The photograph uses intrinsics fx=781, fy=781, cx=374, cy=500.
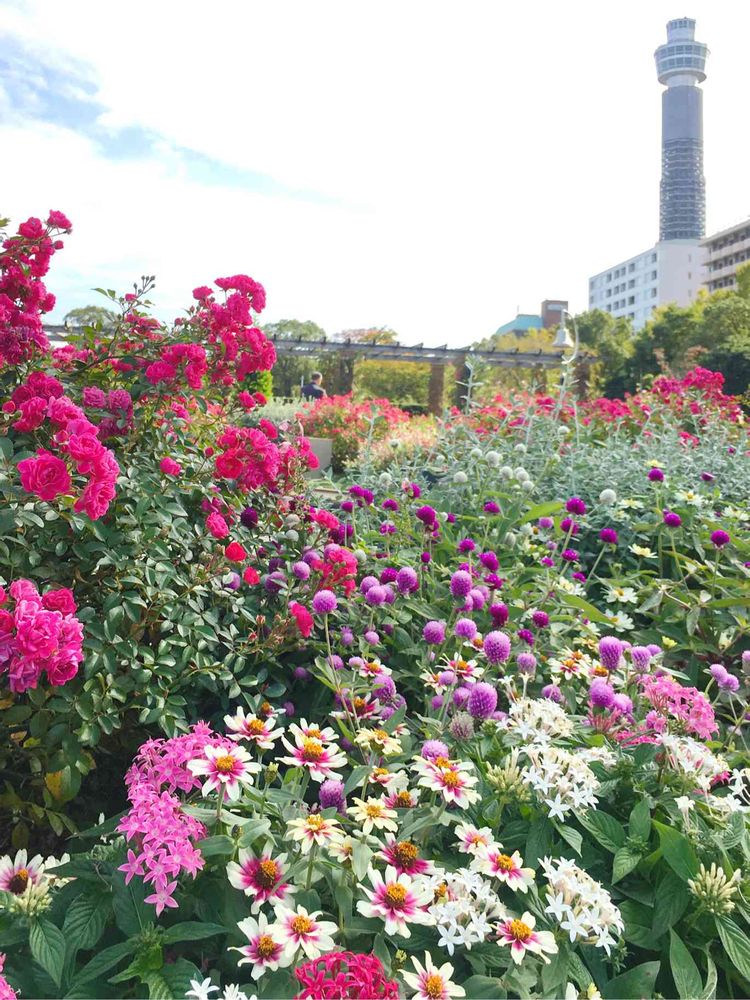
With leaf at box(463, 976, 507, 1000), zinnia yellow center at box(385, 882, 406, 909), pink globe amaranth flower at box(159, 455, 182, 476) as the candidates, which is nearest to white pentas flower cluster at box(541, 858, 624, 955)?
leaf at box(463, 976, 507, 1000)

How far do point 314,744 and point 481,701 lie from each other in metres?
0.39

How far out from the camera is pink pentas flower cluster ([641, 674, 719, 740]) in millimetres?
1643

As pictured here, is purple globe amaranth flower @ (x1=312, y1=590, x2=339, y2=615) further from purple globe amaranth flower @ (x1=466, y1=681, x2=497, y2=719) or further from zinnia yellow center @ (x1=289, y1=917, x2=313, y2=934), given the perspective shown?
zinnia yellow center @ (x1=289, y1=917, x2=313, y2=934)

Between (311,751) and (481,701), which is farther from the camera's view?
(481,701)

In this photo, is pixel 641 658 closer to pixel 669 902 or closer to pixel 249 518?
pixel 669 902

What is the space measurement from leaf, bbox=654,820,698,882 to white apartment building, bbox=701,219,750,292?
68.2m

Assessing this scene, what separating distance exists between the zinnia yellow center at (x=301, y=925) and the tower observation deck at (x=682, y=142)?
167334mm

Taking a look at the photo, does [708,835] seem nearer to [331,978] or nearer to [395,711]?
[395,711]

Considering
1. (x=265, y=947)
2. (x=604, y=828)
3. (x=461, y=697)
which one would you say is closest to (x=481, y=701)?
(x=461, y=697)

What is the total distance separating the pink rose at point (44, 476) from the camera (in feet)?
4.99

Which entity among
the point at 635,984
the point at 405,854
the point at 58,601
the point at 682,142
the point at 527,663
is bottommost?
the point at 635,984

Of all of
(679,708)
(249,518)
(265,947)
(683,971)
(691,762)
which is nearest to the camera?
(265,947)

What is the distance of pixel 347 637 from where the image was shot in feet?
6.95

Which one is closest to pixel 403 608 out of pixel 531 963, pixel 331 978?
pixel 531 963
